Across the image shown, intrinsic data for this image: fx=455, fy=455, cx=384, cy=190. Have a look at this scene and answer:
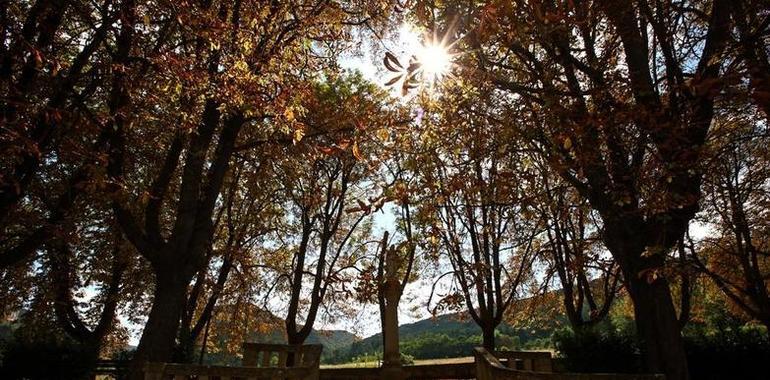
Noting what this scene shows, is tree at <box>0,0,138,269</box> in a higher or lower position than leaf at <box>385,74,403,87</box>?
higher

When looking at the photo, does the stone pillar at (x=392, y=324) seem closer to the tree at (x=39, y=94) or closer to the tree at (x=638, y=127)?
the tree at (x=638, y=127)

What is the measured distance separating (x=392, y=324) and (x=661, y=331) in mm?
5611

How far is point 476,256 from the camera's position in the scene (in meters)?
18.2

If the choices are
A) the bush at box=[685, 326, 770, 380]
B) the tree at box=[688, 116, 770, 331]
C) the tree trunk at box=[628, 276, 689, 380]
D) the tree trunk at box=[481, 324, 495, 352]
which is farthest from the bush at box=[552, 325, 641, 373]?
the tree trunk at box=[628, 276, 689, 380]

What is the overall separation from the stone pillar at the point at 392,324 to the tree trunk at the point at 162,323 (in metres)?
4.45

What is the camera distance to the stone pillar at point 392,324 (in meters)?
10.4

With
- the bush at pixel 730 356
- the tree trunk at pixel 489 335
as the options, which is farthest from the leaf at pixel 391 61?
the tree trunk at pixel 489 335

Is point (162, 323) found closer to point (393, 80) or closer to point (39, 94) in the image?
point (39, 94)

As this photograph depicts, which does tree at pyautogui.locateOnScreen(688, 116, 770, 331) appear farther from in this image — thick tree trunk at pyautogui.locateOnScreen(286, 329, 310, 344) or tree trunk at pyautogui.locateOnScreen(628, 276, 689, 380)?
thick tree trunk at pyautogui.locateOnScreen(286, 329, 310, 344)

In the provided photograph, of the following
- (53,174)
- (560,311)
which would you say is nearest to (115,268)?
(53,174)

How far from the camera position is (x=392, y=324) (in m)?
10.6

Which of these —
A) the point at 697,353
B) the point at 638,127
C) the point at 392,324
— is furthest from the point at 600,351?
the point at 638,127

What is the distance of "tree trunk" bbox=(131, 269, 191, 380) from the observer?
8188 mm

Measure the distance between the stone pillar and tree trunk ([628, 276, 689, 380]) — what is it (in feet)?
16.5
